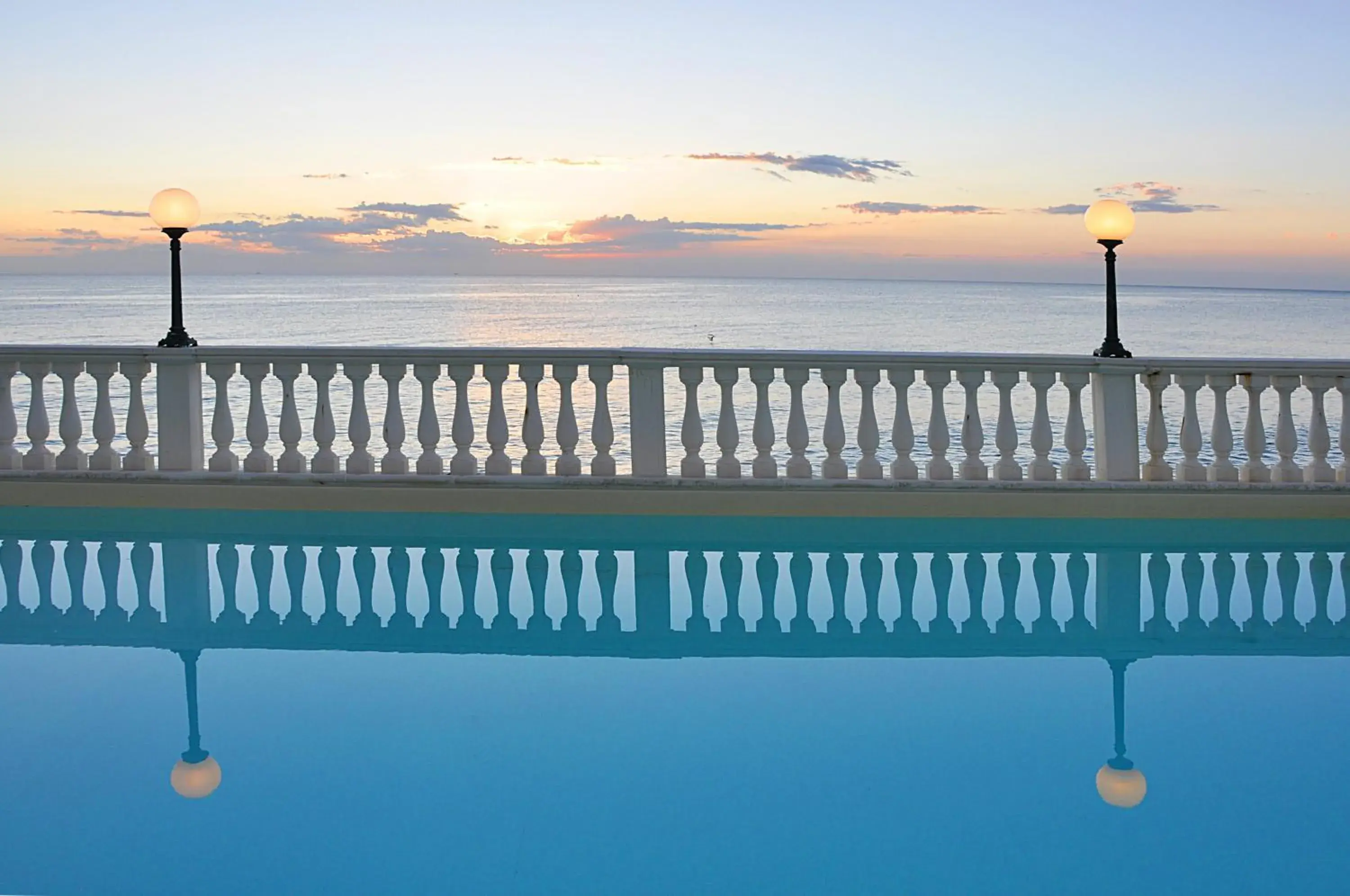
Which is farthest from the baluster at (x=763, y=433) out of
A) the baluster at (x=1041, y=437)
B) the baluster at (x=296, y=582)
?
the baluster at (x=296, y=582)

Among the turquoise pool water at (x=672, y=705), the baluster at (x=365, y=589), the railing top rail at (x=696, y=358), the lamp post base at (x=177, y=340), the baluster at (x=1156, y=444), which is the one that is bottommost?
the turquoise pool water at (x=672, y=705)

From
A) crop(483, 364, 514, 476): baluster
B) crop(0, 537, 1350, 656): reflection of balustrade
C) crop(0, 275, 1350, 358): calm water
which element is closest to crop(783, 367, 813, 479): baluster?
crop(0, 537, 1350, 656): reflection of balustrade

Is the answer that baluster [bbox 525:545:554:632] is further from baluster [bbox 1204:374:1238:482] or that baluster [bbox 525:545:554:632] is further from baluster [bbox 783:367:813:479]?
baluster [bbox 1204:374:1238:482]

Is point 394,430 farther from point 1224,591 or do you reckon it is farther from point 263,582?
point 1224,591

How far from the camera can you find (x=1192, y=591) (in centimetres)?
600

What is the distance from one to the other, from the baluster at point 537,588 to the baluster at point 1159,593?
2.57 m

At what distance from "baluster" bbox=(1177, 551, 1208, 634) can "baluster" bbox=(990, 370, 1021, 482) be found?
1035 mm

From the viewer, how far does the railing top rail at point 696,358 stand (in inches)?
278

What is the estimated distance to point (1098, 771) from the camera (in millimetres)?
3797

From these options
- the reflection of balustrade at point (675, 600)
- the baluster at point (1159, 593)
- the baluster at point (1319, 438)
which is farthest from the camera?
the baluster at point (1319, 438)

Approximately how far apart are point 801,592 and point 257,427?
3.45m

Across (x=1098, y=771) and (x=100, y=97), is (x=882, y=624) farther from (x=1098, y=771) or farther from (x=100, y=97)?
(x=100, y=97)

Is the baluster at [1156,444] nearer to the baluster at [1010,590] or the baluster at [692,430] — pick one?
the baluster at [1010,590]

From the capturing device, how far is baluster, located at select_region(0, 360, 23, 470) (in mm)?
7445
